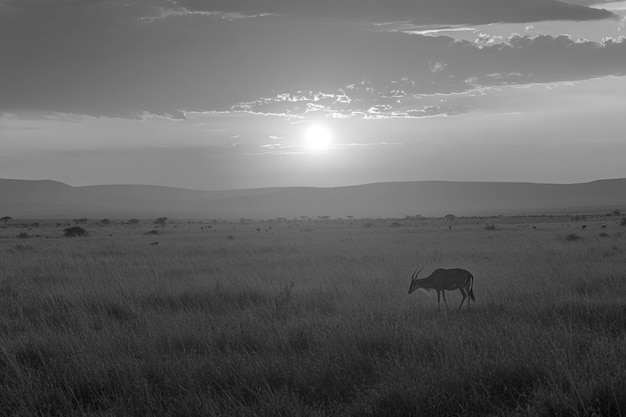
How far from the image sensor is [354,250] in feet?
77.9

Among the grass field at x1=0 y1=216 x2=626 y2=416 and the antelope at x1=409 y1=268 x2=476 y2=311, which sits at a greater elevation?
the antelope at x1=409 y1=268 x2=476 y2=311

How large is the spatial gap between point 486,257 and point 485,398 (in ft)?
47.9

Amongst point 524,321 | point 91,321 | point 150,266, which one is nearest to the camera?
point 524,321

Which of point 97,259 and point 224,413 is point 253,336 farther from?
point 97,259

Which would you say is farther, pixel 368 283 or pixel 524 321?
pixel 368 283

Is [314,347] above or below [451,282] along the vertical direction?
below

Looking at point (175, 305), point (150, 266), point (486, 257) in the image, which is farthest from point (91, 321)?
point (486, 257)

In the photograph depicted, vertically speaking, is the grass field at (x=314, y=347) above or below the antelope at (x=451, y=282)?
below

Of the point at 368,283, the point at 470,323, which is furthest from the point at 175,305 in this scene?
the point at 470,323

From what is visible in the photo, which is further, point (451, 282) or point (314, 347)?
point (451, 282)

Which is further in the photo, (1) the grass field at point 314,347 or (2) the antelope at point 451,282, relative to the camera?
(2) the antelope at point 451,282

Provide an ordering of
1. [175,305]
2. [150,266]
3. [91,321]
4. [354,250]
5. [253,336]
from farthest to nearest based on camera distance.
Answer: [354,250] → [150,266] → [175,305] → [91,321] → [253,336]

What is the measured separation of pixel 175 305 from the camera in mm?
11188

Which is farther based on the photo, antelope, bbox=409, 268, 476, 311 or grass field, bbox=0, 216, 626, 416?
antelope, bbox=409, 268, 476, 311
